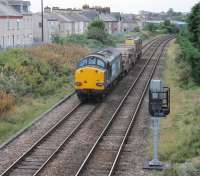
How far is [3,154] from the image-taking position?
17578 millimetres

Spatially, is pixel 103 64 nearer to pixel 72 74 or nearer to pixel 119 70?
pixel 119 70

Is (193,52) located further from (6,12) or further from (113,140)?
(6,12)

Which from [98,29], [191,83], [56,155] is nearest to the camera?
[56,155]

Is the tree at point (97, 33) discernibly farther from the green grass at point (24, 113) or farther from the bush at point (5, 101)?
the bush at point (5, 101)

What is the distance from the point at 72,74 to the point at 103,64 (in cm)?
1031

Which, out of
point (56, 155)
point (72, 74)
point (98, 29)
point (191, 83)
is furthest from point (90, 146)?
point (98, 29)

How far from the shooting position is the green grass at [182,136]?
1384 cm

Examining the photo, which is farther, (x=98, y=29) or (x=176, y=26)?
(x=176, y=26)

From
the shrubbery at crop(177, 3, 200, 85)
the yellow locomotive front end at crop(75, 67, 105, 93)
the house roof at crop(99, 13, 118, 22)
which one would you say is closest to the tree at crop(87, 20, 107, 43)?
the shrubbery at crop(177, 3, 200, 85)

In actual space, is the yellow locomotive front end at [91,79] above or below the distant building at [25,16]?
below

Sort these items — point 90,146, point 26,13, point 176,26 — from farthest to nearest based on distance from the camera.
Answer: point 176,26 < point 26,13 < point 90,146

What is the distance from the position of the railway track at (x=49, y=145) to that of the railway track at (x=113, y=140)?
1367 mm

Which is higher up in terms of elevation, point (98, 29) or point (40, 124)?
point (98, 29)

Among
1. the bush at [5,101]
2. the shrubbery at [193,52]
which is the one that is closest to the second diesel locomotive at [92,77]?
the bush at [5,101]
